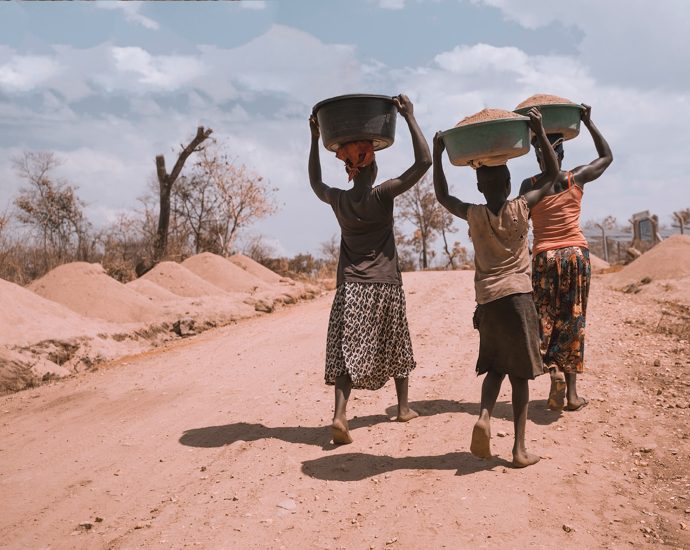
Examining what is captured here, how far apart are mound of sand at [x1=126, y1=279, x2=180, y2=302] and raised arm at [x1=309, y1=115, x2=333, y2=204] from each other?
8.31 m

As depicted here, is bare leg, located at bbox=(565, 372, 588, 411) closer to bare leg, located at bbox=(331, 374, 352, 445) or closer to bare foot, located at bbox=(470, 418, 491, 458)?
bare foot, located at bbox=(470, 418, 491, 458)

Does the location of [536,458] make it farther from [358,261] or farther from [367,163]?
[367,163]

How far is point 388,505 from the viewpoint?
10.7 ft

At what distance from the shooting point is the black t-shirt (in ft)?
13.5

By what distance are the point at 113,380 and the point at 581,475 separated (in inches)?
185

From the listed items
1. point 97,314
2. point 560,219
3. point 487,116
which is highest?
point 487,116

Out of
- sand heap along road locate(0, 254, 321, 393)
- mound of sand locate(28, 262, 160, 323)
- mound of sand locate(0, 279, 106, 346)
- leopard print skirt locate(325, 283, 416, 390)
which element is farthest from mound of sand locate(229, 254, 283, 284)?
leopard print skirt locate(325, 283, 416, 390)

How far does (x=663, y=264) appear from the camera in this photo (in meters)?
13.2

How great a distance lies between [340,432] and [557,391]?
1.52m

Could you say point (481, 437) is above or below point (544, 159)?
below

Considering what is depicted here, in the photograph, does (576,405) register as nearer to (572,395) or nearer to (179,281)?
(572,395)

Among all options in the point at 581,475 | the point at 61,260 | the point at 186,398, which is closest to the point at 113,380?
the point at 186,398

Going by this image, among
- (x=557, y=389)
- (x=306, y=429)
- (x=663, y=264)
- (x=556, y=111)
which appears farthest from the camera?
(x=663, y=264)

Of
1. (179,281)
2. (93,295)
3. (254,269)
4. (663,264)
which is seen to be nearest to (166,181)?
→ (254,269)
